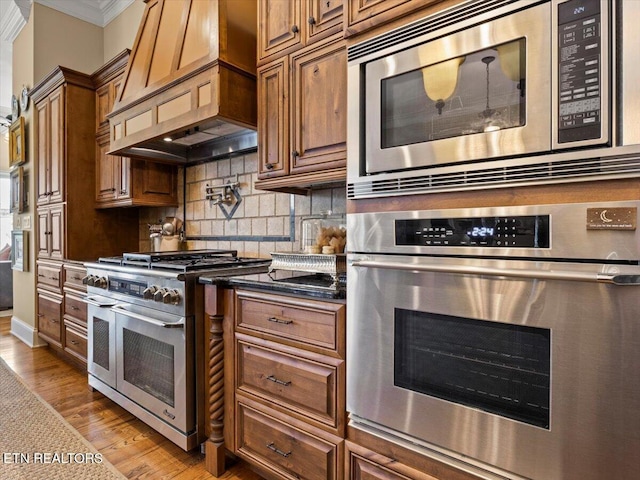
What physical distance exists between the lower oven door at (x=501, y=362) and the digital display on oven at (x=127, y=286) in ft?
4.68

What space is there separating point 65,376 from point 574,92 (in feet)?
12.2

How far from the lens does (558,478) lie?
94 centimetres

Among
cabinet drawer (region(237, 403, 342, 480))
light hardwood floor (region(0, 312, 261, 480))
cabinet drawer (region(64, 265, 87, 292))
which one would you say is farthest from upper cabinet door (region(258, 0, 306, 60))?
cabinet drawer (region(64, 265, 87, 292))

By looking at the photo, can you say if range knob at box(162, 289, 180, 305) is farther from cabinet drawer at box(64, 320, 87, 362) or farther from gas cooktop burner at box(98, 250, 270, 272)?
cabinet drawer at box(64, 320, 87, 362)

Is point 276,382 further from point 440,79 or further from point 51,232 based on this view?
point 51,232

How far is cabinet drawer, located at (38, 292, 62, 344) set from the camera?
341 cm

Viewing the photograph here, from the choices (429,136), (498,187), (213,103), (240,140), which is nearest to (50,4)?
(240,140)

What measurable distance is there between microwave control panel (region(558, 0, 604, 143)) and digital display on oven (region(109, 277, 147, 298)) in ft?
6.84

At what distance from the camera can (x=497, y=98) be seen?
103 cm

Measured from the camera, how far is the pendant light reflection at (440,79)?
3.63 ft

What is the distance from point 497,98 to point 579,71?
19 cm

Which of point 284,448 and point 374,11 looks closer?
point 374,11

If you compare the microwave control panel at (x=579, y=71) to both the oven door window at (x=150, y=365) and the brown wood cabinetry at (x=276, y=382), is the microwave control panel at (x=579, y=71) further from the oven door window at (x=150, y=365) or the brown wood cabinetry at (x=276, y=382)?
the oven door window at (x=150, y=365)

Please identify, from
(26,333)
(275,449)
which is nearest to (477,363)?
(275,449)
